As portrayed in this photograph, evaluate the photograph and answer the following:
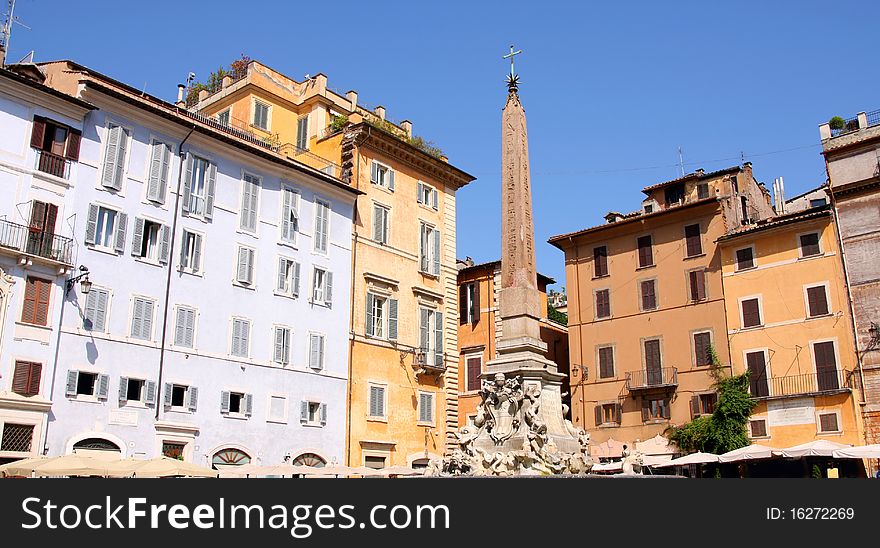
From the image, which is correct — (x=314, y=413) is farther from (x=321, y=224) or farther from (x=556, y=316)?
(x=556, y=316)

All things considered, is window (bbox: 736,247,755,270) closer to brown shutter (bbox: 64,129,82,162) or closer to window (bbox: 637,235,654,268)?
window (bbox: 637,235,654,268)

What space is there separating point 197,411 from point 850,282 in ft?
75.8

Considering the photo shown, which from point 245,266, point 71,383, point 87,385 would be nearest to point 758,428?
point 245,266

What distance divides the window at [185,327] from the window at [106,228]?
8.37ft

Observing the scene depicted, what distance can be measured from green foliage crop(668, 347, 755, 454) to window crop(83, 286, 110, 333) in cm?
2114

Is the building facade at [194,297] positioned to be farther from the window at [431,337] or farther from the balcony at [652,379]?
the balcony at [652,379]

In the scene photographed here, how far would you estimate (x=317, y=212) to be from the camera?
28391 millimetres

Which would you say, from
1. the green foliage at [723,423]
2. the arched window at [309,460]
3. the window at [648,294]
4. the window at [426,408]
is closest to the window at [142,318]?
the arched window at [309,460]

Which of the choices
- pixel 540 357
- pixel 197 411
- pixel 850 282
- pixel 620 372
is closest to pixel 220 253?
pixel 197 411

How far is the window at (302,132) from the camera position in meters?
33.3

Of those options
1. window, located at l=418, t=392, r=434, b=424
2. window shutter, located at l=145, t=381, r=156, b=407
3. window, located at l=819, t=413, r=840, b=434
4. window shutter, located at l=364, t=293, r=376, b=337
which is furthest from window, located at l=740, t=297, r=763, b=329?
window shutter, located at l=145, t=381, r=156, b=407

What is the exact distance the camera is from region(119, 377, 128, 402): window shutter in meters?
21.4
